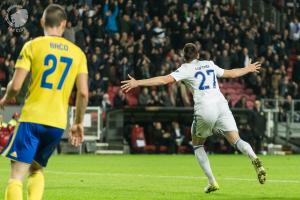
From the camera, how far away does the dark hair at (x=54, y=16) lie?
8508mm

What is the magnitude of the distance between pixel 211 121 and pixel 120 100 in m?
17.8

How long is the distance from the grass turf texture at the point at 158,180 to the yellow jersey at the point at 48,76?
396 cm

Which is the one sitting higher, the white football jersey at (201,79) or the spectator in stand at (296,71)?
the spectator in stand at (296,71)

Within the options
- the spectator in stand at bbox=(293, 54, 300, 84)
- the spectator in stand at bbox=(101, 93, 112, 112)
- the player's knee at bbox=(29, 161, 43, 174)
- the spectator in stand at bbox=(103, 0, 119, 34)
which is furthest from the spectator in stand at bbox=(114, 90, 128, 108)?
the player's knee at bbox=(29, 161, 43, 174)

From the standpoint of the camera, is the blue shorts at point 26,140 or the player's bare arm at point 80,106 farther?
the player's bare arm at point 80,106

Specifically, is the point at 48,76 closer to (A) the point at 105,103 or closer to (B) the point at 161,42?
(A) the point at 105,103

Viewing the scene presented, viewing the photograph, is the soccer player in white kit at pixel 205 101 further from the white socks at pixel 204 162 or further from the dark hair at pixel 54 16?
the dark hair at pixel 54 16

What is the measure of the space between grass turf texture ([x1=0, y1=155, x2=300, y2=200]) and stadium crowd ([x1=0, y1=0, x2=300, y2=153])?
27.4 ft

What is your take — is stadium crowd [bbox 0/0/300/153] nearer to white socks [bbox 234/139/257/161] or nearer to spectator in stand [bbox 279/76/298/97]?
spectator in stand [bbox 279/76/298/97]

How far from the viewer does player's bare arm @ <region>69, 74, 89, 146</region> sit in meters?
8.77

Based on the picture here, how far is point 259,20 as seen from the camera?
39.4m

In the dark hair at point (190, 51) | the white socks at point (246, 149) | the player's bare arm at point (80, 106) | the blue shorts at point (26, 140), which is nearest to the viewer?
the blue shorts at point (26, 140)

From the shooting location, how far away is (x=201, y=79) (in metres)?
14.7

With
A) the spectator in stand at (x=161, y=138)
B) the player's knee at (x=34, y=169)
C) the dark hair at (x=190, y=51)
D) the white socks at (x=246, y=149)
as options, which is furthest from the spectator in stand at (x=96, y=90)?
the player's knee at (x=34, y=169)
